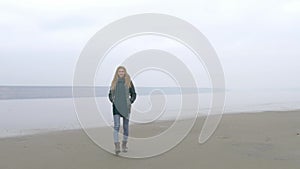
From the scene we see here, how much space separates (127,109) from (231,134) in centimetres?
443

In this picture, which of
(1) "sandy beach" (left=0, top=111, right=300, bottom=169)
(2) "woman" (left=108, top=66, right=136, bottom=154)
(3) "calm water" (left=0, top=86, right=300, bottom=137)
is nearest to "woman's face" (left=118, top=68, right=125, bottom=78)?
(2) "woman" (left=108, top=66, right=136, bottom=154)

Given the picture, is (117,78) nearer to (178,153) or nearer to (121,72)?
(121,72)

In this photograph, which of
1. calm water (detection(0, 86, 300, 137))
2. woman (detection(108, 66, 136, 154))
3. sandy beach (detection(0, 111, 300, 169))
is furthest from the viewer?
calm water (detection(0, 86, 300, 137))

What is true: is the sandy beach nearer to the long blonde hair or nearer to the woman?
the woman

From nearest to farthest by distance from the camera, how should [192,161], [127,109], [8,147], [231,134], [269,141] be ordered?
1. [192,161]
2. [127,109]
3. [8,147]
4. [269,141]
5. [231,134]

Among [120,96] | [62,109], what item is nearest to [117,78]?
[120,96]

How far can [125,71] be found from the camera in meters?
7.91

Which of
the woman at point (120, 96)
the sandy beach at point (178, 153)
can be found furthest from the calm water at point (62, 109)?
the woman at point (120, 96)

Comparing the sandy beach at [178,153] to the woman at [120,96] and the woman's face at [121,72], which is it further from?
the woman's face at [121,72]

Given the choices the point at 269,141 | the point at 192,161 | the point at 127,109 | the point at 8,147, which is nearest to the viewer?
the point at 192,161

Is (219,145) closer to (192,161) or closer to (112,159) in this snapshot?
(192,161)

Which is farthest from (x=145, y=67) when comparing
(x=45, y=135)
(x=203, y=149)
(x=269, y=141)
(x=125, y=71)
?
Result: (x=45, y=135)

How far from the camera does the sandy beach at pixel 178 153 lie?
683cm

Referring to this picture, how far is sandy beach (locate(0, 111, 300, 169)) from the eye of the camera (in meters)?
6.83
